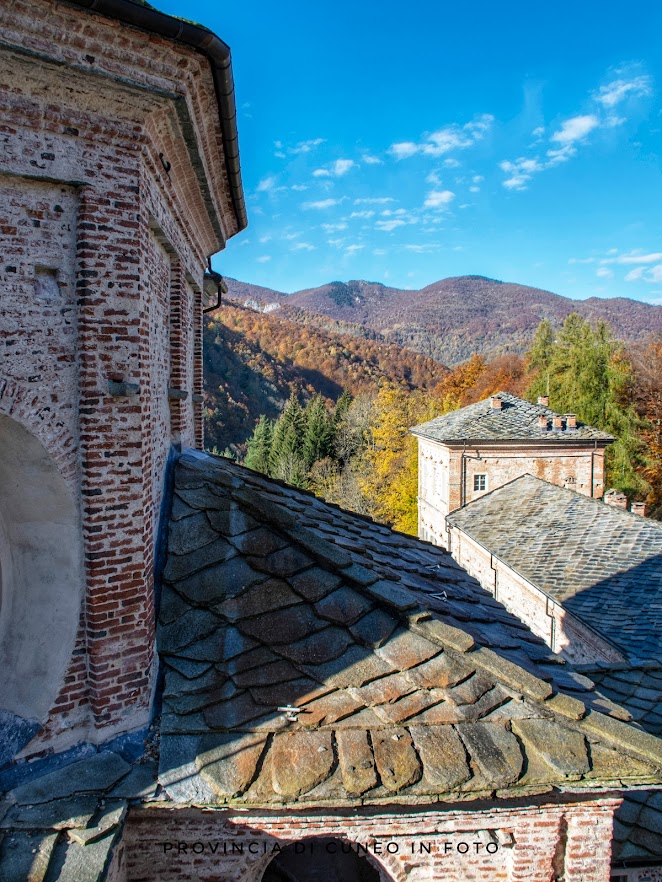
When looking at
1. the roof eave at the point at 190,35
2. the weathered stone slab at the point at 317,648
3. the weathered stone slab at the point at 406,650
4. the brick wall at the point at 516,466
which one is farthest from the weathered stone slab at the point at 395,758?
the brick wall at the point at 516,466

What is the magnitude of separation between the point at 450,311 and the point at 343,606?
13005 cm

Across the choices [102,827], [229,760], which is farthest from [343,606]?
[102,827]

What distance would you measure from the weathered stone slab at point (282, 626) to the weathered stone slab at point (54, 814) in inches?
53.1

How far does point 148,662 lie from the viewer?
12.5 feet

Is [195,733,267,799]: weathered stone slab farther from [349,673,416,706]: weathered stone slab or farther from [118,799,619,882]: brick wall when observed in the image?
[349,673,416,706]: weathered stone slab

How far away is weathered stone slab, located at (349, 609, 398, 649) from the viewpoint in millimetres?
4121

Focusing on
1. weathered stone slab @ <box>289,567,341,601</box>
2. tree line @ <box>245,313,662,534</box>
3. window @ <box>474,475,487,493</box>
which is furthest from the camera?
tree line @ <box>245,313,662,534</box>

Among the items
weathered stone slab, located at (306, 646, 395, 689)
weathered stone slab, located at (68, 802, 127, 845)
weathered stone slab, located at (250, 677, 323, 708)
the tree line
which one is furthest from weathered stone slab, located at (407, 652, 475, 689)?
the tree line

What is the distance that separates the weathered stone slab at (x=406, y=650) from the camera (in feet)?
13.2

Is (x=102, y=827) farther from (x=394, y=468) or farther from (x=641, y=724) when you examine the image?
(x=394, y=468)

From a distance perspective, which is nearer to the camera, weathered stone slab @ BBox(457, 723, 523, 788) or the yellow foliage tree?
weathered stone slab @ BBox(457, 723, 523, 788)

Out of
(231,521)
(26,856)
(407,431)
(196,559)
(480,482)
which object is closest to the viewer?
(26,856)

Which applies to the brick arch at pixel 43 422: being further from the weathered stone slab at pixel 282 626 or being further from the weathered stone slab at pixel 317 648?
the weathered stone slab at pixel 317 648

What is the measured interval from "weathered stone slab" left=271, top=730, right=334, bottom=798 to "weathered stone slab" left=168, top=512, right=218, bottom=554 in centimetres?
160
